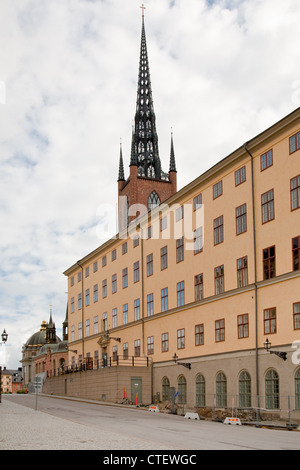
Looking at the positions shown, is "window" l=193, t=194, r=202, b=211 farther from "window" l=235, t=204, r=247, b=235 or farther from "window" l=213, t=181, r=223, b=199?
"window" l=235, t=204, r=247, b=235

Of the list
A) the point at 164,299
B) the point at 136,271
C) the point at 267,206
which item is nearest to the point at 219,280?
the point at 267,206

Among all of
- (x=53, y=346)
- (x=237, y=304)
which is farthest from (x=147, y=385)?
(x=53, y=346)

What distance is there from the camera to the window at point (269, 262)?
123 ft

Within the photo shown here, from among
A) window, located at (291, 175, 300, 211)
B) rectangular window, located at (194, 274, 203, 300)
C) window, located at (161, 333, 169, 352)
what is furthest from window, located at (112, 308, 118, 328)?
window, located at (291, 175, 300, 211)

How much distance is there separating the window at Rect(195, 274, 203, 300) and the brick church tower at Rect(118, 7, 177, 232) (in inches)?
1747

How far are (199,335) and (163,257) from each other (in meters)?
9.40

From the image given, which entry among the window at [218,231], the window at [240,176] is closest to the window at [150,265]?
the window at [218,231]

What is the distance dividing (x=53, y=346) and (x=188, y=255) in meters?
117

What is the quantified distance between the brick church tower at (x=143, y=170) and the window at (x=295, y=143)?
178 feet

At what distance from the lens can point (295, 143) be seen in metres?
36.6

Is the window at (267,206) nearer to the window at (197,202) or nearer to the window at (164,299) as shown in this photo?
the window at (197,202)

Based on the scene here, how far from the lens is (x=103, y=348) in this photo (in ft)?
218

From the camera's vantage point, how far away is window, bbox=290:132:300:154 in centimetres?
3634

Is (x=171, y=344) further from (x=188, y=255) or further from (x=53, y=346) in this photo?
(x=53, y=346)
